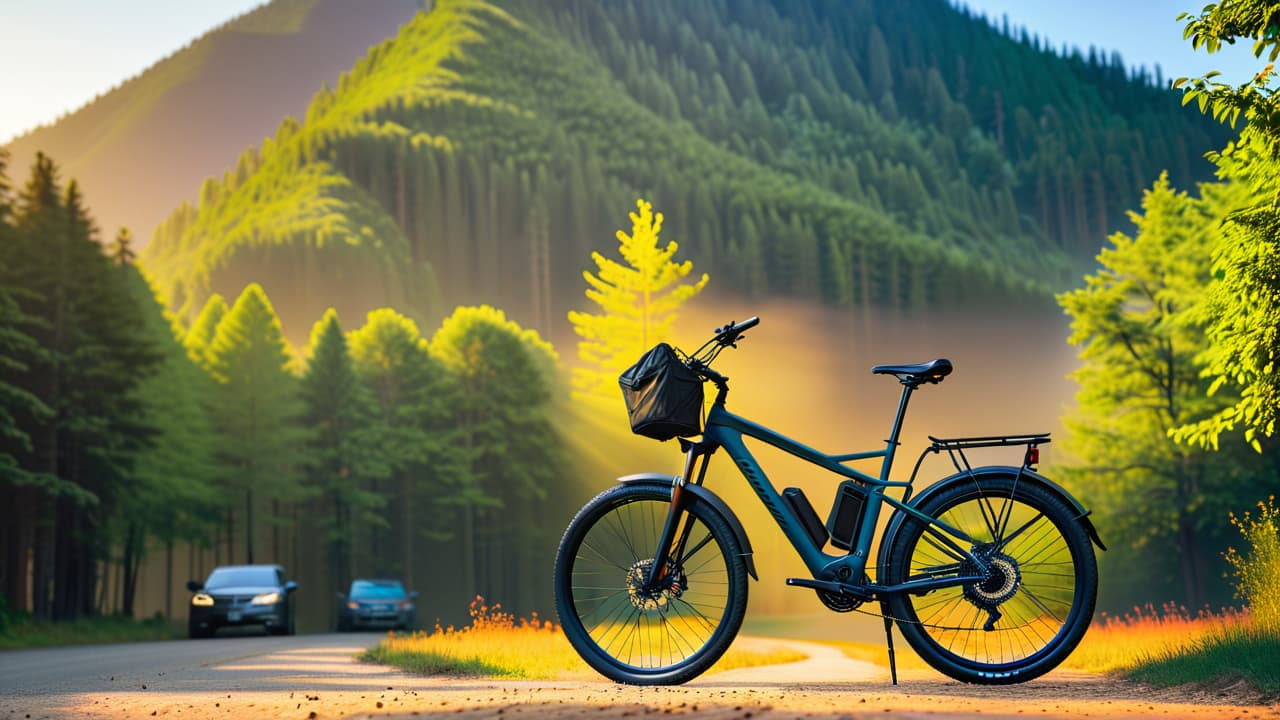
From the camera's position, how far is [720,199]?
376 feet

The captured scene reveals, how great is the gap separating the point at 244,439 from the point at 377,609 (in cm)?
1887

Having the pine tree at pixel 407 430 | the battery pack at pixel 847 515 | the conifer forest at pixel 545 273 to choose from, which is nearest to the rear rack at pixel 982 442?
the battery pack at pixel 847 515

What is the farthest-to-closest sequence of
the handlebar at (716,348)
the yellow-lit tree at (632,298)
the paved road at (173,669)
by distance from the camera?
the yellow-lit tree at (632,298) → the paved road at (173,669) → the handlebar at (716,348)

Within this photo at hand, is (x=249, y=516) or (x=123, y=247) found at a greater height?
(x=123, y=247)

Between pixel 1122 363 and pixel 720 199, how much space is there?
8969cm

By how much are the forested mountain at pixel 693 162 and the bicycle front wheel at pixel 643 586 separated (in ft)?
287

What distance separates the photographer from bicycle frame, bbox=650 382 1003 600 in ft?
18.6

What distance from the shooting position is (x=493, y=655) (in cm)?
1041

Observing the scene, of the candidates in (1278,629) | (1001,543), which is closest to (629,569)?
(1001,543)

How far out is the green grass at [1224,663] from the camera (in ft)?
19.2

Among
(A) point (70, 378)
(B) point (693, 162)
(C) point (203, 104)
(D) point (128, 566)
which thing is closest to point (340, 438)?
(D) point (128, 566)

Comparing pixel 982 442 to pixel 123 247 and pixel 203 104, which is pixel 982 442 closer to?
pixel 123 247

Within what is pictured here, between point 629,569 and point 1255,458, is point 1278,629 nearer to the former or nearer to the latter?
point 629,569

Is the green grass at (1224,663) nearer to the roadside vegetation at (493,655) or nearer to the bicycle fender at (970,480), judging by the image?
the bicycle fender at (970,480)
